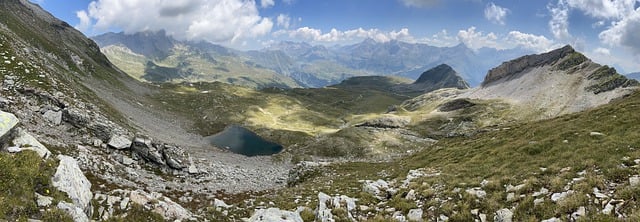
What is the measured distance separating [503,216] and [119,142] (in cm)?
4373

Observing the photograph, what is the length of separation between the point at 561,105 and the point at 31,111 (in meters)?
142

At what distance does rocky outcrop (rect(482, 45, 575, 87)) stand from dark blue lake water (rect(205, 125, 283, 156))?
14101 centimetres

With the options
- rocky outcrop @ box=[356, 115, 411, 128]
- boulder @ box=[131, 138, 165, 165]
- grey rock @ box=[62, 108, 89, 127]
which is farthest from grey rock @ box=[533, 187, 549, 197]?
rocky outcrop @ box=[356, 115, 411, 128]

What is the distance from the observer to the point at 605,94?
106688mm

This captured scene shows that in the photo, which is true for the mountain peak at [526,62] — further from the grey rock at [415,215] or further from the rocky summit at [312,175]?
the grey rock at [415,215]

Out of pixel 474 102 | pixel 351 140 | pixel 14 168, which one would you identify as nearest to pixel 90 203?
pixel 14 168

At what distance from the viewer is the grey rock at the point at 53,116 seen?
42188mm

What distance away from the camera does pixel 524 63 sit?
175 metres

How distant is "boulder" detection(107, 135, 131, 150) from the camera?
41.2 m

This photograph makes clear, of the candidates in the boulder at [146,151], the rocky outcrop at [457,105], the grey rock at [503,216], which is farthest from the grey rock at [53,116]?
the rocky outcrop at [457,105]

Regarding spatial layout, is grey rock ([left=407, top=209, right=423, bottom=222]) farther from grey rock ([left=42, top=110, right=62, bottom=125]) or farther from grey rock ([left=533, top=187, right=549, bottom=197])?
grey rock ([left=42, top=110, right=62, bottom=125])

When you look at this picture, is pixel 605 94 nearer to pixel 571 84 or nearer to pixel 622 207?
pixel 571 84

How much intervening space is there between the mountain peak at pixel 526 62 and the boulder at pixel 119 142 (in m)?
183

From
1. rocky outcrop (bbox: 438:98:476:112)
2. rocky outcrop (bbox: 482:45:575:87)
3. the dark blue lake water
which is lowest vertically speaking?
the dark blue lake water
